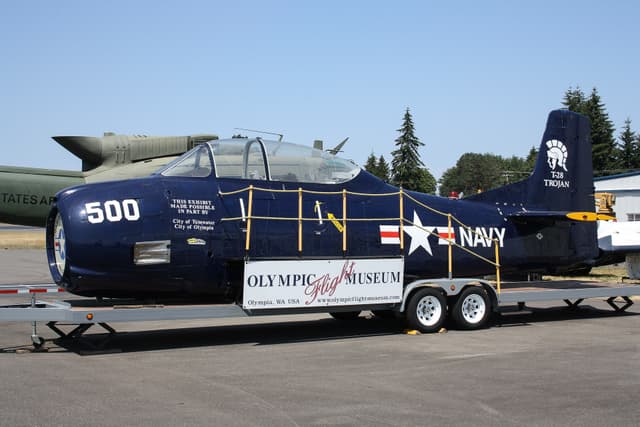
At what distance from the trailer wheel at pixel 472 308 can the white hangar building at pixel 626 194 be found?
Result: 25460 mm

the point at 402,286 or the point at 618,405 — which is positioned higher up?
the point at 402,286

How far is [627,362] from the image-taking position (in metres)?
9.34

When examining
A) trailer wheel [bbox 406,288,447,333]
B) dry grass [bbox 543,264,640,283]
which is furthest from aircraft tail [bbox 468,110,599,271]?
dry grass [bbox 543,264,640,283]

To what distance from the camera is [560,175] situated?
1480cm

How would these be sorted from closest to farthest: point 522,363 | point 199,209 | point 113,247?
point 522,363
point 113,247
point 199,209

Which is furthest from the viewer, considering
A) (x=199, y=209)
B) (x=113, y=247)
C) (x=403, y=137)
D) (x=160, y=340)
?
(x=403, y=137)

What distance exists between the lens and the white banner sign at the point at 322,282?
10492 mm

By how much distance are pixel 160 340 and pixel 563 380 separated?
6260mm

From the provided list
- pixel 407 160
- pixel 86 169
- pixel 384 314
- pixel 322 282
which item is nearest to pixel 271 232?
pixel 322 282

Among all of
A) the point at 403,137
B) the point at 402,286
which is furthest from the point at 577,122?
the point at 403,137

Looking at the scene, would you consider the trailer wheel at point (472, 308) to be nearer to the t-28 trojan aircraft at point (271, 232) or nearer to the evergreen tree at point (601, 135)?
the t-28 trojan aircraft at point (271, 232)

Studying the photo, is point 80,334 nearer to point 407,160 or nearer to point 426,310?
point 426,310

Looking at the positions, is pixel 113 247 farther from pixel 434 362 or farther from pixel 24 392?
pixel 434 362

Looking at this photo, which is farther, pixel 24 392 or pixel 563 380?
pixel 563 380
